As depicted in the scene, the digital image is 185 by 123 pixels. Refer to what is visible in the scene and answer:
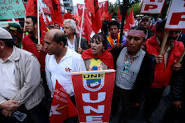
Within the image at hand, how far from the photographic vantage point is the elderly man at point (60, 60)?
158cm

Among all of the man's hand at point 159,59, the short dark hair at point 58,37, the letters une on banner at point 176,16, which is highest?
the letters une on banner at point 176,16

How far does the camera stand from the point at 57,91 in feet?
4.91

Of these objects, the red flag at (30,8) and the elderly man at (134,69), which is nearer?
the elderly man at (134,69)

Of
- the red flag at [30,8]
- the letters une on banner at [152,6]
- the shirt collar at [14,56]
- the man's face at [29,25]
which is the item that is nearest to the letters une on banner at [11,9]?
the red flag at [30,8]

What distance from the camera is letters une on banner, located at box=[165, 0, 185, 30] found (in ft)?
4.53

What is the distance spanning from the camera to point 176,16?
143cm

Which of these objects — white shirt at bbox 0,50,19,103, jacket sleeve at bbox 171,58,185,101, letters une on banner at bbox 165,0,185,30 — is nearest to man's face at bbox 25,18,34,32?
white shirt at bbox 0,50,19,103

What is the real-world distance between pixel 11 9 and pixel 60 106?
2.36 m

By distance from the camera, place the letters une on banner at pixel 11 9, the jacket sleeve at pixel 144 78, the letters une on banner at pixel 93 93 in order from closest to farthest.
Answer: the letters une on banner at pixel 93 93
the jacket sleeve at pixel 144 78
the letters une on banner at pixel 11 9

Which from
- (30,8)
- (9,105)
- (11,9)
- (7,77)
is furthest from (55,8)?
(9,105)

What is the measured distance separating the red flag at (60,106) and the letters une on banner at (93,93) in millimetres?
170

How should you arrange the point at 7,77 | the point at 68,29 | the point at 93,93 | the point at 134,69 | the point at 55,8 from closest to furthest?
1. the point at 93,93
2. the point at 7,77
3. the point at 134,69
4. the point at 68,29
5. the point at 55,8

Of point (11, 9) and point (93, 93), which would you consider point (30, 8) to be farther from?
point (93, 93)

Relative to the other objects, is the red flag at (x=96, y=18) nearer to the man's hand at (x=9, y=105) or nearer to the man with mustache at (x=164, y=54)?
the man with mustache at (x=164, y=54)
